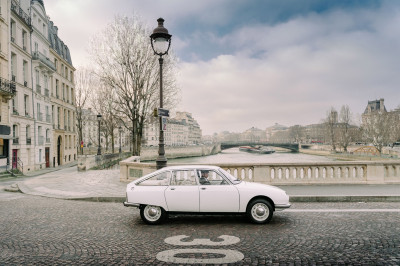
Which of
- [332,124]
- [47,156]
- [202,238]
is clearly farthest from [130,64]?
[332,124]

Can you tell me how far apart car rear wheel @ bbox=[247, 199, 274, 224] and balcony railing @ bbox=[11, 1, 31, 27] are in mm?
27919

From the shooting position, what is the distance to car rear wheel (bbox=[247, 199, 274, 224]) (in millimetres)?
6565

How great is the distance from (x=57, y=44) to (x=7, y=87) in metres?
18.9

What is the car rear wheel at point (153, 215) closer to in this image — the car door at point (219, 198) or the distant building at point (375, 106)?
the car door at point (219, 198)

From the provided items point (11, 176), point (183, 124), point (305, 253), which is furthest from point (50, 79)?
point (183, 124)

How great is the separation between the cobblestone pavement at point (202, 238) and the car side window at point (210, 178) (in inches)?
38.9

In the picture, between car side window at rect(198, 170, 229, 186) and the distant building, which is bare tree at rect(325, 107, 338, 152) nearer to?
the distant building

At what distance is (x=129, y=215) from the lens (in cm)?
761

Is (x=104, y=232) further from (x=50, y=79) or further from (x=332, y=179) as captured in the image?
(x=50, y=79)

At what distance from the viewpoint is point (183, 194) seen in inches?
262

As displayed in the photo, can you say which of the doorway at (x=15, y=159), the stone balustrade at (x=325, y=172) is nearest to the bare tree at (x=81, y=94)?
the doorway at (x=15, y=159)

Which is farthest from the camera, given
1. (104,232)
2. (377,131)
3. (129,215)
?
(377,131)

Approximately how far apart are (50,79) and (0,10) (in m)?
12.3

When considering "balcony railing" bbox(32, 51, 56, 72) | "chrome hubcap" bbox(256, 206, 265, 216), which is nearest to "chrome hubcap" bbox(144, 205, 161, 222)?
"chrome hubcap" bbox(256, 206, 265, 216)
